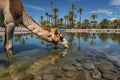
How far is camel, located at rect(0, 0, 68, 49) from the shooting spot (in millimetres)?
16156

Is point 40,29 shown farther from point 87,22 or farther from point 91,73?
point 87,22

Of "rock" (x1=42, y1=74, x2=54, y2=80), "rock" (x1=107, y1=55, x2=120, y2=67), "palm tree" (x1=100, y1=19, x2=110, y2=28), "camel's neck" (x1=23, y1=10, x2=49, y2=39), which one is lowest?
"rock" (x1=42, y1=74, x2=54, y2=80)

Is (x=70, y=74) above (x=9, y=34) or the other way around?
the other way around

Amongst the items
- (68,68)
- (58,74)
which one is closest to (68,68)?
(68,68)

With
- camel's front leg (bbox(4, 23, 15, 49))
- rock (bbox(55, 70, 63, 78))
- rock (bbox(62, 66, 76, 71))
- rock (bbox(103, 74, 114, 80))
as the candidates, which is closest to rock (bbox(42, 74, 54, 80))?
rock (bbox(55, 70, 63, 78))

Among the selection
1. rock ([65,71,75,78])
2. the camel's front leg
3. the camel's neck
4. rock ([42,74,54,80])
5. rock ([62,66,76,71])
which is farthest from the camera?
the camel's neck

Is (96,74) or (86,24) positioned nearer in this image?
(96,74)

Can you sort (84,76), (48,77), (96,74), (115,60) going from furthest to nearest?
(115,60)
(96,74)
(84,76)
(48,77)

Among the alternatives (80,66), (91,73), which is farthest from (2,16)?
(91,73)

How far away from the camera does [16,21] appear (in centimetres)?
1739

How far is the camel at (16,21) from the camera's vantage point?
1616 cm

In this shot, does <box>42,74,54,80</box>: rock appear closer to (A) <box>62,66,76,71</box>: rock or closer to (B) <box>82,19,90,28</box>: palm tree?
(A) <box>62,66,76,71</box>: rock

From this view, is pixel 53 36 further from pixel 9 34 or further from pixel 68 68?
pixel 68 68

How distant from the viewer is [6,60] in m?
14.1
